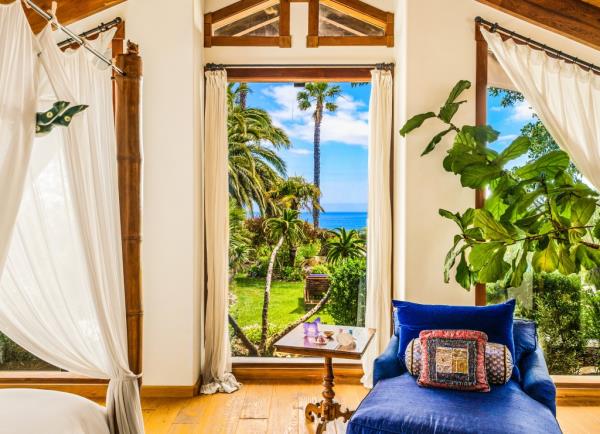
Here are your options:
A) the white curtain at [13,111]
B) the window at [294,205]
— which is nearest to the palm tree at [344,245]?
the window at [294,205]

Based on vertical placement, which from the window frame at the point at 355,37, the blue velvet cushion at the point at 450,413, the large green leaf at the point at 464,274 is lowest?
the blue velvet cushion at the point at 450,413

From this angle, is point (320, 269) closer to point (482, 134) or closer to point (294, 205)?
point (294, 205)

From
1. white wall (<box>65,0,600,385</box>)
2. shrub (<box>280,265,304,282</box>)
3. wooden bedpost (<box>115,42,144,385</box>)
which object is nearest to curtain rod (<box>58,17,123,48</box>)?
white wall (<box>65,0,600,385</box>)

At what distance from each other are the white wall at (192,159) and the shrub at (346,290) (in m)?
0.42

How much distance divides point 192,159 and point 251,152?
0.66m

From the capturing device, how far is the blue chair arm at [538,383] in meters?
2.46

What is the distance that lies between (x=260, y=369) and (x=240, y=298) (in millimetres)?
596

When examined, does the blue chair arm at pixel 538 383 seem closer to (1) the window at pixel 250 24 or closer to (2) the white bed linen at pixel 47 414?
(2) the white bed linen at pixel 47 414

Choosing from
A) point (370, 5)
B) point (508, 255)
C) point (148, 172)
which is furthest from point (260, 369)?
point (370, 5)

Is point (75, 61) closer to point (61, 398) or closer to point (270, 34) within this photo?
point (61, 398)

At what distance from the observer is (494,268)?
9.63 feet

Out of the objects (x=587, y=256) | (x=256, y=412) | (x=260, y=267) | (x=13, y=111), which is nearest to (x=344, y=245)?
(x=260, y=267)

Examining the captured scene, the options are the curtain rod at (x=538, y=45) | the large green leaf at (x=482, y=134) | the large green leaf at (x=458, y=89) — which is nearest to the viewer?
the large green leaf at (x=482, y=134)

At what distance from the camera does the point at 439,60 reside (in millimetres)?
3607
